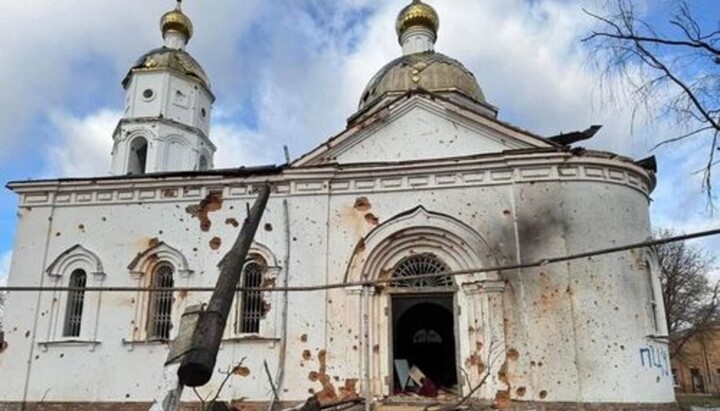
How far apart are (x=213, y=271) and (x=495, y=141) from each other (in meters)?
7.06

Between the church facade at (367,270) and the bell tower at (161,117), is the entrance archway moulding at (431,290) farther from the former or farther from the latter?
the bell tower at (161,117)

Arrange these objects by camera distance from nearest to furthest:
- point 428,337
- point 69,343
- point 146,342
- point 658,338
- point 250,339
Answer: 1. point 658,338
2. point 250,339
3. point 146,342
4. point 69,343
5. point 428,337

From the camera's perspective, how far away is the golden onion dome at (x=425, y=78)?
19.8 meters

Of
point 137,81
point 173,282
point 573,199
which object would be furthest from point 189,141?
point 573,199

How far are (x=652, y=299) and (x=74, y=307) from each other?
13.0 metres

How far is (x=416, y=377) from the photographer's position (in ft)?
44.6

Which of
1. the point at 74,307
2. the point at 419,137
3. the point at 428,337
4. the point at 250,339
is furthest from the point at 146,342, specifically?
the point at 428,337

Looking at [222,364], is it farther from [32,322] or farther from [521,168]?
[521,168]

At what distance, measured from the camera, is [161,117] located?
22.3m

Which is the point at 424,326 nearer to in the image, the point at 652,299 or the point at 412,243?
the point at 412,243

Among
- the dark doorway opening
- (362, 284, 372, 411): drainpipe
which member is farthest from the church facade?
the dark doorway opening

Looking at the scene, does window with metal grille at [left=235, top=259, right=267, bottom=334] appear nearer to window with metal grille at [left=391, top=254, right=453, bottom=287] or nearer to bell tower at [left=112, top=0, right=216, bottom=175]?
window with metal grille at [left=391, top=254, right=453, bottom=287]

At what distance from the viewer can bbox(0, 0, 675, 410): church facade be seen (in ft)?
39.4

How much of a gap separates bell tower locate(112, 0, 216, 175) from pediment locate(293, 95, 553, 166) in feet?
33.3
